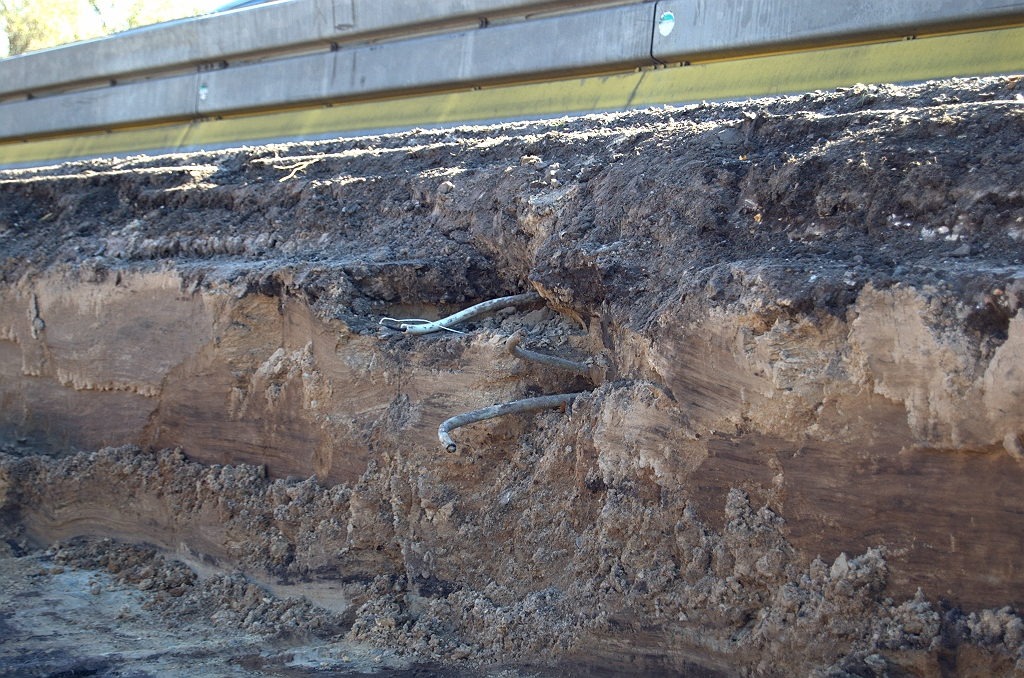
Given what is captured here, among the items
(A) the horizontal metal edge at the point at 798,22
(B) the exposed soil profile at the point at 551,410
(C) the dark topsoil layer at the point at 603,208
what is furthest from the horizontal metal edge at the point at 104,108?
(A) the horizontal metal edge at the point at 798,22

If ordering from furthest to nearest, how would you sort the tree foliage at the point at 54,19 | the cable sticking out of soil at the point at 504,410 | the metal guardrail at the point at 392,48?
the tree foliage at the point at 54,19 → the metal guardrail at the point at 392,48 → the cable sticking out of soil at the point at 504,410

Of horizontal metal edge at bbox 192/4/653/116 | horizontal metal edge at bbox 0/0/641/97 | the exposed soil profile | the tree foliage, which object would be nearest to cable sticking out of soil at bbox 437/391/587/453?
the exposed soil profile

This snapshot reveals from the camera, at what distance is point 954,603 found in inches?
110

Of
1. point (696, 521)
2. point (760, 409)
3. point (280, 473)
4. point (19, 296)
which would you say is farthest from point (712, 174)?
point (19, 296)

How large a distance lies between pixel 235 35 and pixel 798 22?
20.4ft

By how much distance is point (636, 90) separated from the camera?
7.25 meters

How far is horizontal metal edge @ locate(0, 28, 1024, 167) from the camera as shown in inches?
233

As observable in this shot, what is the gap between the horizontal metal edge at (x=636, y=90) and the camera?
5.93 m

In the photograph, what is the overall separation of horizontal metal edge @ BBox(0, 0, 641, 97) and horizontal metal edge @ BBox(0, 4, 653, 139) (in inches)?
6.8

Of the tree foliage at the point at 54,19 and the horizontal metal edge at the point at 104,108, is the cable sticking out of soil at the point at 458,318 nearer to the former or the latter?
the horizontal metal edge at the point at 104,108

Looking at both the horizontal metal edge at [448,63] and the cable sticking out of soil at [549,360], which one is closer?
the cable sticking out of soil at [549,360]

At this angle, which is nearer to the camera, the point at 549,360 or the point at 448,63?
the point at 549,360

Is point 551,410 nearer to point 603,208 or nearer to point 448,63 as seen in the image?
point 603,208

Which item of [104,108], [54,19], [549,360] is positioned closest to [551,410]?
[549,360]
